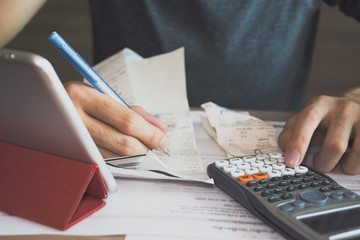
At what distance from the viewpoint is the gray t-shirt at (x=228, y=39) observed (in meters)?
0.74

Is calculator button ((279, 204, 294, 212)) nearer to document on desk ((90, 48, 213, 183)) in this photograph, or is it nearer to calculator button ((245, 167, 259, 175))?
calculator button ((245, 167, 259, 175))

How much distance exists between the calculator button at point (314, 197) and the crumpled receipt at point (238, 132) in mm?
121

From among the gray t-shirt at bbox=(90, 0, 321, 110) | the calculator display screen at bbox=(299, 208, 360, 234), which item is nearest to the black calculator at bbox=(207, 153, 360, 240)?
the calculator display screen at bbox=(299, 208, 360, 234)

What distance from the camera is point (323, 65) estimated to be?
2.25 meters

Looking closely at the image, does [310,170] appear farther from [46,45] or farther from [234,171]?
[46,45]

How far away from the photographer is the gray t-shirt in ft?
2.41

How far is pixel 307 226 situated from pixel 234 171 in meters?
0.10

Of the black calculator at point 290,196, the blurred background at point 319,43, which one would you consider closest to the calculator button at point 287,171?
the black calculator at point 290,196

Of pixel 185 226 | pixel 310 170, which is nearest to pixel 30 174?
pixel 185 226

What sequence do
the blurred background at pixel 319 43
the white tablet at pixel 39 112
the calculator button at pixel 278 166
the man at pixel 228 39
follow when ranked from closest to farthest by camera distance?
the white tablet at pixel 39 112, the calculator button at pixel 278 166, the man at pixel 228 39, the blurred background at pixel 319 43

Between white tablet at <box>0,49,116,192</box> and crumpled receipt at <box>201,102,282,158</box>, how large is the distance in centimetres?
18

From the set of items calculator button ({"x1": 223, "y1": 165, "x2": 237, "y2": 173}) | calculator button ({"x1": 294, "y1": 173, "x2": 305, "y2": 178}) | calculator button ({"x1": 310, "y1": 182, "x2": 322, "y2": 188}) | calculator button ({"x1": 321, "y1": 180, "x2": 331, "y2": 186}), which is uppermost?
calculator button ({"x1": 223, "y1": 165, "x2": 237, "y2": 173})

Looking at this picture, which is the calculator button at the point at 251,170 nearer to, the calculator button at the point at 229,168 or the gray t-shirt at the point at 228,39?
the calculator button at the point at 229,168

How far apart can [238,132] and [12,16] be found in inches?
17.8
